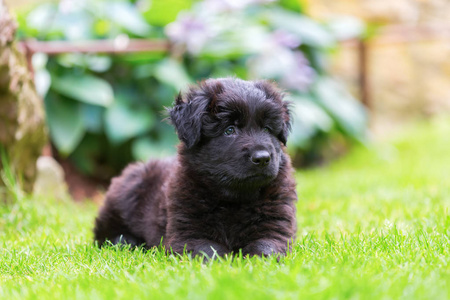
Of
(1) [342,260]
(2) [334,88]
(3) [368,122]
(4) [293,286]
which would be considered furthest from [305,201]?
(3) [368,122]

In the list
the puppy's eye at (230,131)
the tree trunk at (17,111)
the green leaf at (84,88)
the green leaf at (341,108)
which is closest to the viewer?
the puppy's eye at (230,131)

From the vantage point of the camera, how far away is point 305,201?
5.39m

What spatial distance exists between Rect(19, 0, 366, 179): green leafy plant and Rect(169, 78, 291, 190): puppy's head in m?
3.49

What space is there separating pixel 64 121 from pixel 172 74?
1442 mm

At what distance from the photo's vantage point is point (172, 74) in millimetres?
6969

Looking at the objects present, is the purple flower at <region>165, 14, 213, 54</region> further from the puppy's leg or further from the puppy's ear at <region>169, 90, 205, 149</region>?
the puppy's ear at <region>169, 90, 205, 149</region>

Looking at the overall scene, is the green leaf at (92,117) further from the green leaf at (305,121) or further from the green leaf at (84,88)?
the green leaf at (305,121)

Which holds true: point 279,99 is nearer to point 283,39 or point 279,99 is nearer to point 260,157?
point 260,157

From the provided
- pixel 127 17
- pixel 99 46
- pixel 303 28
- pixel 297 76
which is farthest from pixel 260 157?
pixel 303 28

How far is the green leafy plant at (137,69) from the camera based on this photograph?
668 cm

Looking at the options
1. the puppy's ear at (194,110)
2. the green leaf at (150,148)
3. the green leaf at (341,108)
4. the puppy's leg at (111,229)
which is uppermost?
the puppy's ear at (194,110)

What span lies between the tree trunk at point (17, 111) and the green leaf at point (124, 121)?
1.37 m

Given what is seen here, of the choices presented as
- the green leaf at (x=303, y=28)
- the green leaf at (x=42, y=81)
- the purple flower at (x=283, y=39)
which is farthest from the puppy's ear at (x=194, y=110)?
the green leaf at (x=303, y=28)

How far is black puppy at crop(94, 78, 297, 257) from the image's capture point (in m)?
3.05
